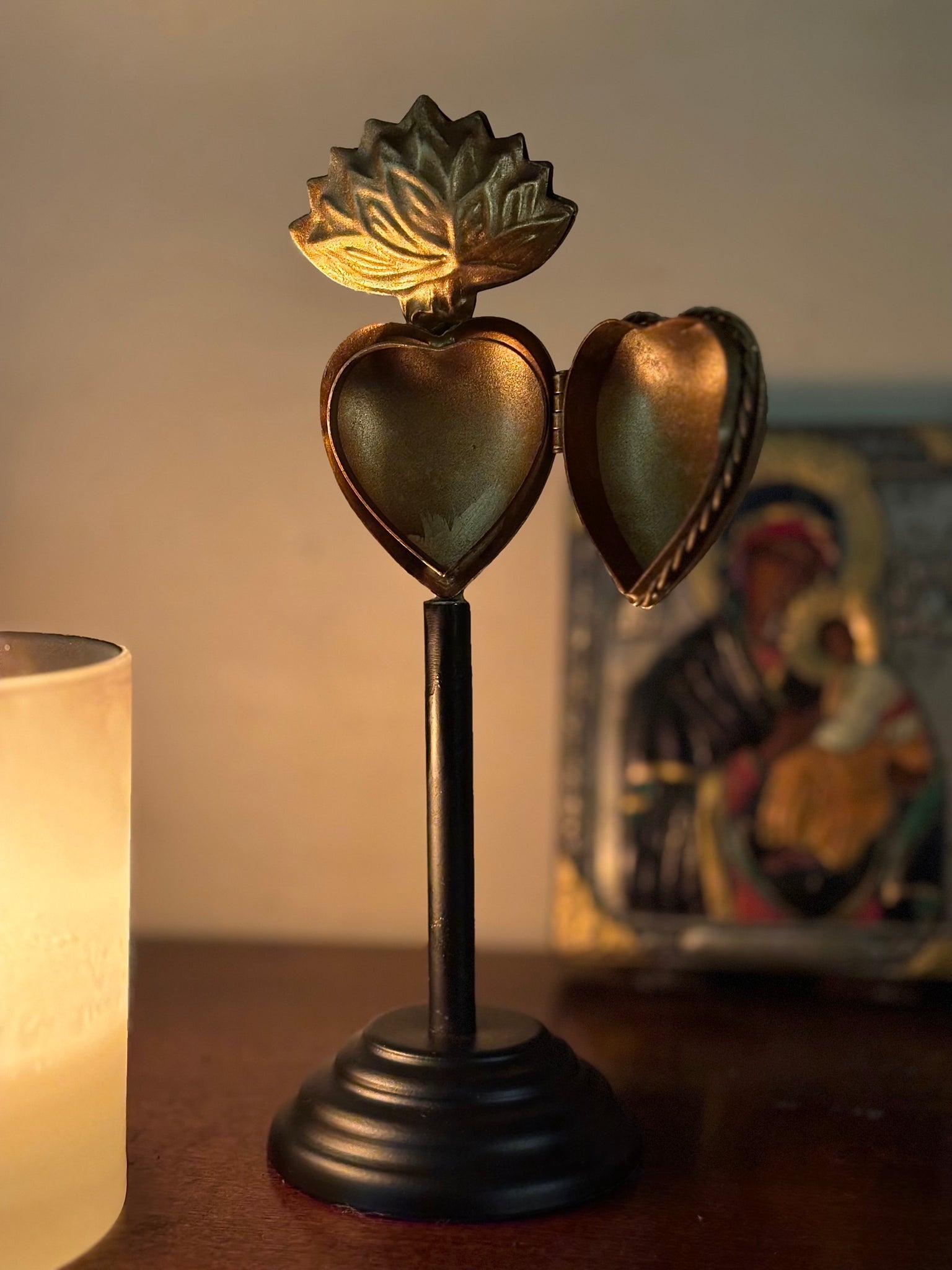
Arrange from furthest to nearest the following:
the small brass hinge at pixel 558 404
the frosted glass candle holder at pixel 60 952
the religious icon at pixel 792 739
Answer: the religious icon at pixel 792 739, the small brass hinge at pixel 558 404, the frosted glass candle holder at pixel 60 952

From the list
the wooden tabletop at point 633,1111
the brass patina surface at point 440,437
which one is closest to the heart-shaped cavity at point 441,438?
the brass patina surface at point 440,437

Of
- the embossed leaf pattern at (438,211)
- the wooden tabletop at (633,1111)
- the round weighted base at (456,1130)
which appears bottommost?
the wooden tabletop at (633,1111)

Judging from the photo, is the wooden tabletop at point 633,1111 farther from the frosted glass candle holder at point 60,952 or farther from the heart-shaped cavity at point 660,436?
the heart-shaped cavity at point 660,436

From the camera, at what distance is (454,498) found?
2.03ft

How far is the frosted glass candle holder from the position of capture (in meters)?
0.48

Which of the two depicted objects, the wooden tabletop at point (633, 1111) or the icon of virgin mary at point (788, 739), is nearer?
the wooden tabletop at point (633, 1111)

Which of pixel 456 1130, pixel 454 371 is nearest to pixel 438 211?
pixel 454 371

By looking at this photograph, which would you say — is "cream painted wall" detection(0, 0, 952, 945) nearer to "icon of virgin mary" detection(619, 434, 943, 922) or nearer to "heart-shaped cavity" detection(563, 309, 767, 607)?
"icon of virgin mary" detection(619, 434, 943, 922)

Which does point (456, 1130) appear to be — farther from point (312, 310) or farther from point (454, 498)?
point (312, 310)

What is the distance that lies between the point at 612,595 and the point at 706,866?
188 mm

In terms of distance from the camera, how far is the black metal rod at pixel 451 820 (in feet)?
2.06

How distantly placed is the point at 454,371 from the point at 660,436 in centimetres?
11

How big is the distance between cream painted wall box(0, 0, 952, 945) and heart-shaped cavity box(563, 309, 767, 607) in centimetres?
41

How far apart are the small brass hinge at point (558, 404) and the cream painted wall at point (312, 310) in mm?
386
